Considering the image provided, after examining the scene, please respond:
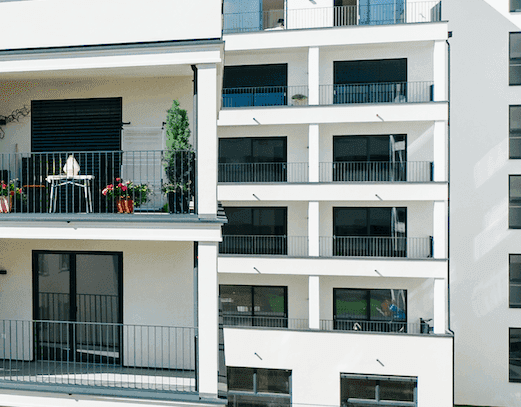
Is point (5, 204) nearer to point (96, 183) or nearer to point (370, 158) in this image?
point (96, 183)

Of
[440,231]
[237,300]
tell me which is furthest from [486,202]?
[237,300]

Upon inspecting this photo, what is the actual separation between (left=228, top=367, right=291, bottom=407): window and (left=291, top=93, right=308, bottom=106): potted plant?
10154 millimetres

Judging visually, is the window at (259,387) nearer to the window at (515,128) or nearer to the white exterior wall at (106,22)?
the window at (515,128)

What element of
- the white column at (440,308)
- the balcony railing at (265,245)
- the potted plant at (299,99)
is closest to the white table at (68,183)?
the balcony railing at (265,245)

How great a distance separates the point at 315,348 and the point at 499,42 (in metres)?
13.6

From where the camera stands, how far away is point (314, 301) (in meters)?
15.9

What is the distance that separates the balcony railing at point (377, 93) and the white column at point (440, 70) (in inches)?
19.9

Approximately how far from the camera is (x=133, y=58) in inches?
263

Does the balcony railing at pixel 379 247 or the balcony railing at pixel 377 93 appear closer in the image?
the balcony railing at pixel 379 247

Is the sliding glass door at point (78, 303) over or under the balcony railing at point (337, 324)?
over

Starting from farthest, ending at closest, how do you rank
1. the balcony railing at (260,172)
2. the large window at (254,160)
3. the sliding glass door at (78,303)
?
the large window at (254,160), the balcony railing at (260,172), the sliding glass door at (78,303)

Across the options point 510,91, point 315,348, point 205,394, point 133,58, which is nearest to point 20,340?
point 205,394

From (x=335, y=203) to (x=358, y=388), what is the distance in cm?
679

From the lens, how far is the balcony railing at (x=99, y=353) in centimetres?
742
